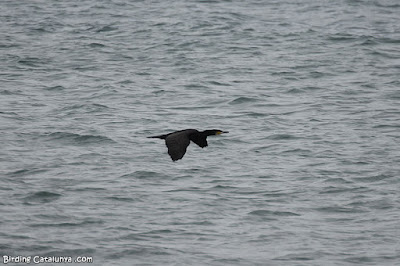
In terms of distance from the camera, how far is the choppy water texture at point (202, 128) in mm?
11914

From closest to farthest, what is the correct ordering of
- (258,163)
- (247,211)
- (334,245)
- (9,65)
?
(334,245) → (247,211) → (258,163) → (9,65)

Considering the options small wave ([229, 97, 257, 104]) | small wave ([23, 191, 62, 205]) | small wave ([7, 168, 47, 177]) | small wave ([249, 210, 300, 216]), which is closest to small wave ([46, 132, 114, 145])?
small wave ([7, 168, 47, 177])

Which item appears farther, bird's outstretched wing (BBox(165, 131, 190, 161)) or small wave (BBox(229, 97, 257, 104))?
small wave (BBox(229, 97, 257, 104))

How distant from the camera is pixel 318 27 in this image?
88.9 feet

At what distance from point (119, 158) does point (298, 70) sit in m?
8.74

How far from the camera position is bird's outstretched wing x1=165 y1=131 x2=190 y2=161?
10312 millimetres

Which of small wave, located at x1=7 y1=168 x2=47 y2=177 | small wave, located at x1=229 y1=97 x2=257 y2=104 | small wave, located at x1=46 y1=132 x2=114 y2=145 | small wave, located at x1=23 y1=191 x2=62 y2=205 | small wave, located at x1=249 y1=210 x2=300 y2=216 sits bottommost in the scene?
small wave, located at x1=229 y1=97 x2=257 y2=104

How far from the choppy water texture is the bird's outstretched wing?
152 cm

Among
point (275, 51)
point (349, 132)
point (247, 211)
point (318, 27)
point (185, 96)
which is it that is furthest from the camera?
point (318, 27)

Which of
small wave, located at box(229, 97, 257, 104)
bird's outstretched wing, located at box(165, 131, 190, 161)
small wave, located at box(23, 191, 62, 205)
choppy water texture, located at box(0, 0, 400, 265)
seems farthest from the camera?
small wave, located at box(229, 97, 257, 104)

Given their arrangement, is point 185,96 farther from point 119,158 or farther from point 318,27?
point 318,27

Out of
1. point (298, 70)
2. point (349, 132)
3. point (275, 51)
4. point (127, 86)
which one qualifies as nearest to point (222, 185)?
point (349, 132)

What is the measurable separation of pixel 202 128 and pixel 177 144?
6488mm

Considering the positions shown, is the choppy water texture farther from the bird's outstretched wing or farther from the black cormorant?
the bird's outstretched wing
